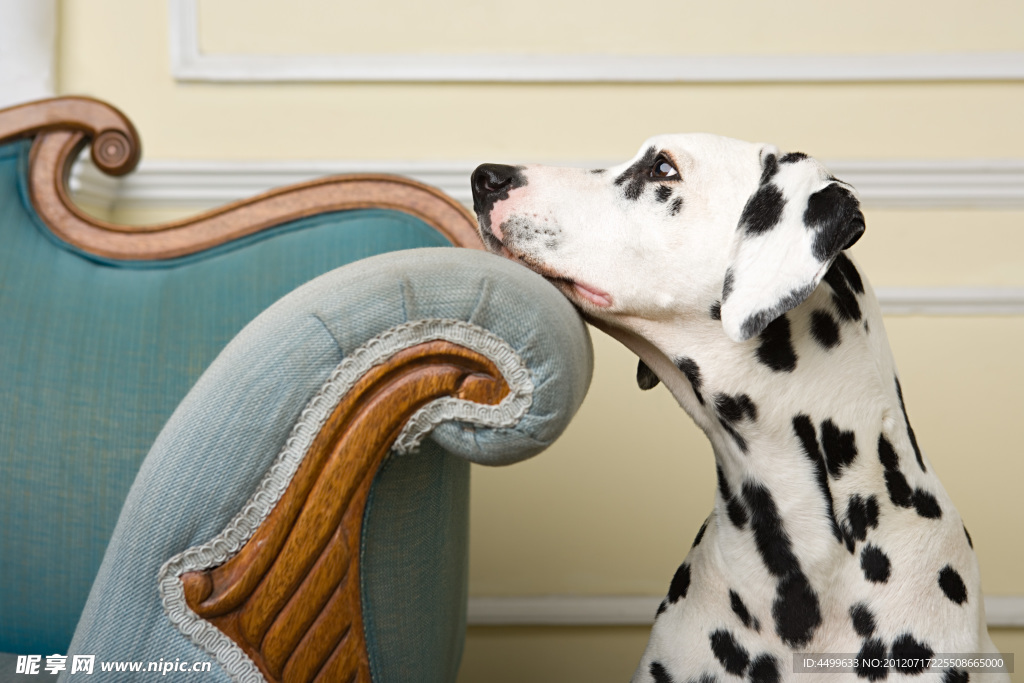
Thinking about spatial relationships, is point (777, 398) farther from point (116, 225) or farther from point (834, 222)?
point (116, 225)

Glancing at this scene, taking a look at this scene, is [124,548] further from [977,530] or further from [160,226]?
[977,530]

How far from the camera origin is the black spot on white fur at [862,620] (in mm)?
799

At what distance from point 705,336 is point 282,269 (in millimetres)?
772

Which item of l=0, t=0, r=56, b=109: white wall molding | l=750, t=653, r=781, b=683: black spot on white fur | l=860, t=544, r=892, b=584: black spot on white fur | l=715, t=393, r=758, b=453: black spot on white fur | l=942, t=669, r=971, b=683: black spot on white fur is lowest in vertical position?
l=750, t=653, r=781, b=683: black spot on white fur

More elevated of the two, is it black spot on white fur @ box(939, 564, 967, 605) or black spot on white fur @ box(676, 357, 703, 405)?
black spot on white fur @ box(676, 357, 703, 405)

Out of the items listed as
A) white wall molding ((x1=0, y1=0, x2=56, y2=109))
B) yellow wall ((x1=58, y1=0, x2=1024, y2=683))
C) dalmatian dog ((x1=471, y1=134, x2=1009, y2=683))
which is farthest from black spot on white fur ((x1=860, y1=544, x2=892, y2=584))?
white wall molding ((x1=0, y1=0, x2=56, y2=109))

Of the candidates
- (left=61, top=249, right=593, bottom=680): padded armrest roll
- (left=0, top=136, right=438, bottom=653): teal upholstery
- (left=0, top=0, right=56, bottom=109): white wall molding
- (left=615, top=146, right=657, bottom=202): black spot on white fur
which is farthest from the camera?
(left=0, top=0, right=56, bottom=109): white wall molding

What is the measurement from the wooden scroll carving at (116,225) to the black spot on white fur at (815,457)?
0.75 meters

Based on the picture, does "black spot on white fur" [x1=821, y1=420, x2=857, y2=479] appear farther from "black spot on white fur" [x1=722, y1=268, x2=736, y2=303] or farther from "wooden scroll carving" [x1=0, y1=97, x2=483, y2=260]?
"wooden scroll carving" [x1=0, y1=97, x2=483, y2=260]

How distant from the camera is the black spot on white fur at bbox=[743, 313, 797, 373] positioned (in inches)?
31.9

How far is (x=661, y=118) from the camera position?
1.73 meters

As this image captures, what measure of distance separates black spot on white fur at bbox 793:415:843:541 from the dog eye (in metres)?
0.29

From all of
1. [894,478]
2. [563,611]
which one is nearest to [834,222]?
[894,478]

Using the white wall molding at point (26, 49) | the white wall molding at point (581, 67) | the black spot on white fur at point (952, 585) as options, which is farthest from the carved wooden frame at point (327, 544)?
the white wall molding at point (26, 49)
